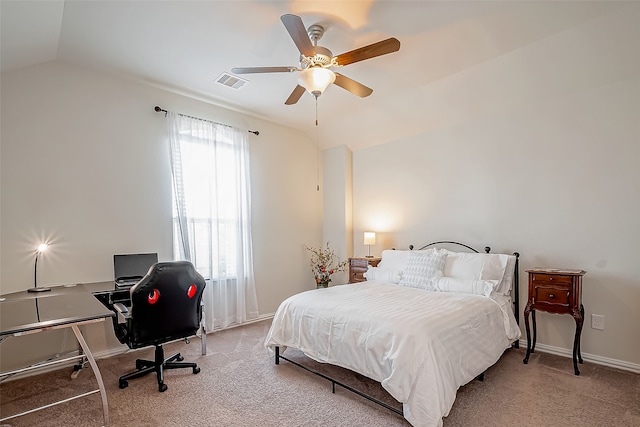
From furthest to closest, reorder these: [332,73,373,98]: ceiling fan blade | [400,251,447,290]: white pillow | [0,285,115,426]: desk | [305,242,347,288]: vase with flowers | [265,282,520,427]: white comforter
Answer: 1. [305,242,347,288]: vase with flowers
2. [400,251,447,290]: white pillow
3. [332,73,373,98]: ceiling fan blade
4. [265,282,520,427]: white comforter
5. [0,285,115,426]: desk

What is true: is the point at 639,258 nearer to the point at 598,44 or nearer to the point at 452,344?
the point at 598,44

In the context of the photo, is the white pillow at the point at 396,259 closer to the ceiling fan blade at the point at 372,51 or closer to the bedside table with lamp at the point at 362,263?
the bedside table with lamp at the point at 362,263

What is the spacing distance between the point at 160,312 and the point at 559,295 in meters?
3.55

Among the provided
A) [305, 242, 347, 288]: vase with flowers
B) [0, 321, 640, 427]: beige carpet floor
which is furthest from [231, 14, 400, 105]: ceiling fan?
[305, 242, 347, 288]: vase with flowers

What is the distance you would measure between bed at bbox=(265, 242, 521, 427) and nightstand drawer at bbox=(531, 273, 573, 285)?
31 centimetres

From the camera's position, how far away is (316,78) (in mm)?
2602

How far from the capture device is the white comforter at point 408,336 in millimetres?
2086

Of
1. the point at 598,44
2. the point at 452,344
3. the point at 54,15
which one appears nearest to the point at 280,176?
the point at 54,15

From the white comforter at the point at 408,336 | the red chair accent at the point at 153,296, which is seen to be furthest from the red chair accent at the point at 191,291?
the white comforter at the point at 408,336

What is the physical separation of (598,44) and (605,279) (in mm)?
2161

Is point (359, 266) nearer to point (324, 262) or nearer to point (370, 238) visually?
point (370, 238)

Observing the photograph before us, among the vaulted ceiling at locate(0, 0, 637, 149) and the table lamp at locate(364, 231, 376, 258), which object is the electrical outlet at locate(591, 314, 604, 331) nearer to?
the vaulted ceiling at locate(0, 0, 637, 149)

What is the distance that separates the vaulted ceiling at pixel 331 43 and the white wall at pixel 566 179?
0.13m

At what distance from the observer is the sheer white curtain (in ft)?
13.3
